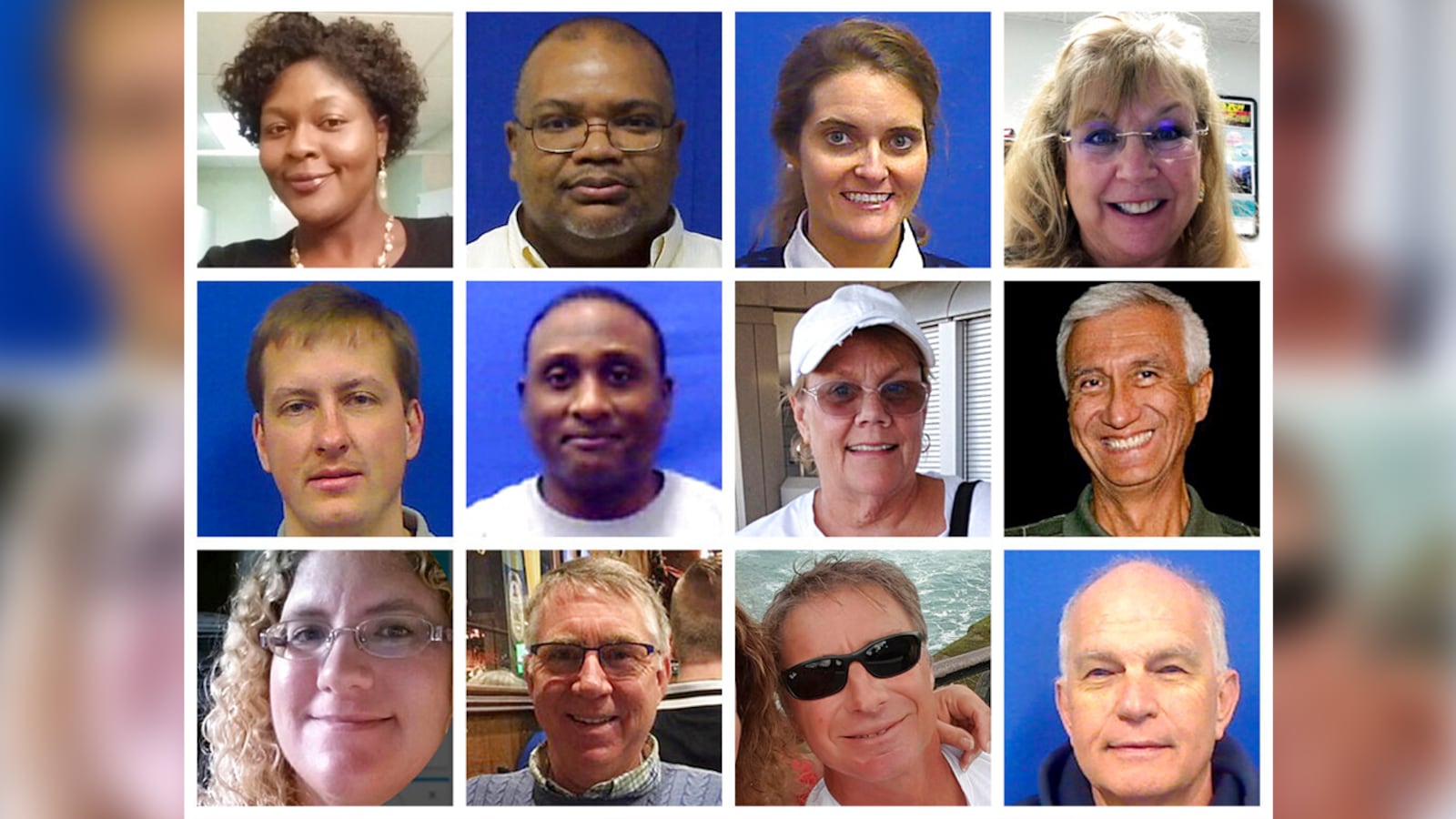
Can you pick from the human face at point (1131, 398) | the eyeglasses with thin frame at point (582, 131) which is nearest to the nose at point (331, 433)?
the eyeglasses with thin frame at point (582, 131)

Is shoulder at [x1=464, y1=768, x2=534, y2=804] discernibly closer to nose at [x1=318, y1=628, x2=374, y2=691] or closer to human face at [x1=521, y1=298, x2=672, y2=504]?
nose at [x1=318, y1=628, x2=374, y2=691]

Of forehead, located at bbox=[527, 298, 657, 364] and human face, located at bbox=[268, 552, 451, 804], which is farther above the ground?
forehead, located at bbox=[527, 298, 657, 364]

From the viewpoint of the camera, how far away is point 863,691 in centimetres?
248

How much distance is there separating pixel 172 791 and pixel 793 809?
114 centimetres

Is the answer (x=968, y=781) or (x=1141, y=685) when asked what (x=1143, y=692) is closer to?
(x=1141, y=685)

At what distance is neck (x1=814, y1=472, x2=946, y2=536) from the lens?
8.16ft

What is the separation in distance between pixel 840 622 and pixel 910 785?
329 millimetres

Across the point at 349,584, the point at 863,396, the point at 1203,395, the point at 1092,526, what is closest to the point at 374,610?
the point at 349,584

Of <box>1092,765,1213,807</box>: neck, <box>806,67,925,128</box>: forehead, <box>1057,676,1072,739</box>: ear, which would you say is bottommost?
<box>1092,765,1213,807</box>: neck

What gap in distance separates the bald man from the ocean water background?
0.18m

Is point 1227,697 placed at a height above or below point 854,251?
below

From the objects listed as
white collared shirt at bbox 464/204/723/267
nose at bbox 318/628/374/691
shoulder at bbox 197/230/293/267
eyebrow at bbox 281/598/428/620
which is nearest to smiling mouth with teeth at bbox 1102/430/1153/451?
white collared shirt at bbox 464/204/723/267

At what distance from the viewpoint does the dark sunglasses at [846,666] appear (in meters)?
2.48

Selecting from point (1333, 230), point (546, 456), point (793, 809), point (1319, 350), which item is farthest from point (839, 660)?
point (1333, 230)
